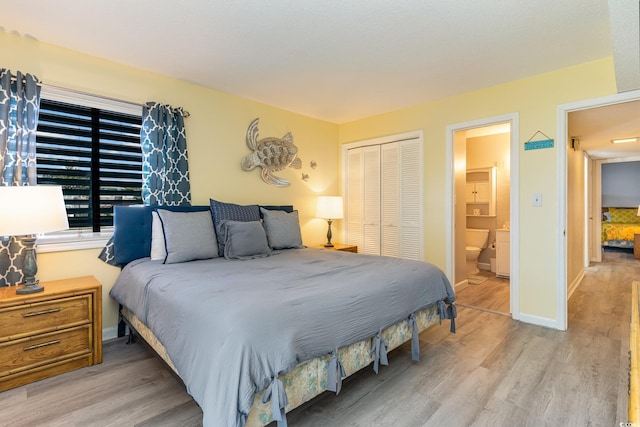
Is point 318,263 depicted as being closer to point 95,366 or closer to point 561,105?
point 95,366

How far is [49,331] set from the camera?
2.21 metres

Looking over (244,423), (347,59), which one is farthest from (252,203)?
(244,423)

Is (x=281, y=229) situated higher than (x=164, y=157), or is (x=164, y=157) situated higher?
(x=164, y=157)

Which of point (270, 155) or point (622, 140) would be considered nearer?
point (270, 155)

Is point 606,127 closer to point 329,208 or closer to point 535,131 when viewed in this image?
point 535,131

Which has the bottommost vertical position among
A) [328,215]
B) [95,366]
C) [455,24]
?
[95,366]

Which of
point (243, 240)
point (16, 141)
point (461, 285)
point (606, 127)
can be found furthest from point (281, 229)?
point (606, 127)

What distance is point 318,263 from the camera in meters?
2.72

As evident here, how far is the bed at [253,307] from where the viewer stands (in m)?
1.40

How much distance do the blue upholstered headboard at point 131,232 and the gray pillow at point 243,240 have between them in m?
0.68

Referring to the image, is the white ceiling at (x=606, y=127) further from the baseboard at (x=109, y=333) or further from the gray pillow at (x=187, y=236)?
the baseboard at (x=109, y=333)

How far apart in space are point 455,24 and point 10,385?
3920mm

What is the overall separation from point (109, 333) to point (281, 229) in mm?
1864

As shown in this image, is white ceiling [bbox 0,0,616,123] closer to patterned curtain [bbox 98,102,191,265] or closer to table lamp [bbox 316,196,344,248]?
patterned curtain [bbox 98,102,191,265]
